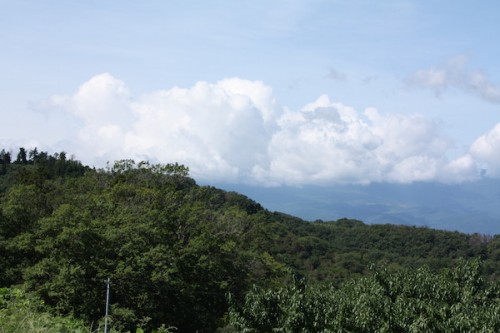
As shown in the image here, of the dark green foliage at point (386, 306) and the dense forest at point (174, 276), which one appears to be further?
the dense forest at point (174, 276)

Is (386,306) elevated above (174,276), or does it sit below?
above

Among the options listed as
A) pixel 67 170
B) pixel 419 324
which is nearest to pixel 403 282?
pixel 419 324

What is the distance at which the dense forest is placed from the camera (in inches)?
638

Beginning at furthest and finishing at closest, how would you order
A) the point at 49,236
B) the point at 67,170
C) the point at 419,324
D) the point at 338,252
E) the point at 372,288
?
1. the point at 338,252
2. the point at 67,170
3. the point at 49,236
4. the point at 372,288
5. the point at 419,324

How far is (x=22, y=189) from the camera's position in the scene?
91.5ft

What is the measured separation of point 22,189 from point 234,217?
11.5m

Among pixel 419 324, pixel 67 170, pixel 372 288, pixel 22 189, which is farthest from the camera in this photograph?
pixel 67 170

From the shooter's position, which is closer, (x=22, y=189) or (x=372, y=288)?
(x=372, y=288)

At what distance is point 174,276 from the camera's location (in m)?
25.5

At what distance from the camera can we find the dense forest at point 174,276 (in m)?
16.2

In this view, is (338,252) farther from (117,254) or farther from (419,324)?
(419,324)

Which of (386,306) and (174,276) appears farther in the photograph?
(174,276)

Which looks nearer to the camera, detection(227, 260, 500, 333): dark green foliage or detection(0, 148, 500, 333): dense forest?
detection(227, 260, 500, 333): dark green foliage

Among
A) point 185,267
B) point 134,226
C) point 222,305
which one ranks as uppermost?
point 134,226
